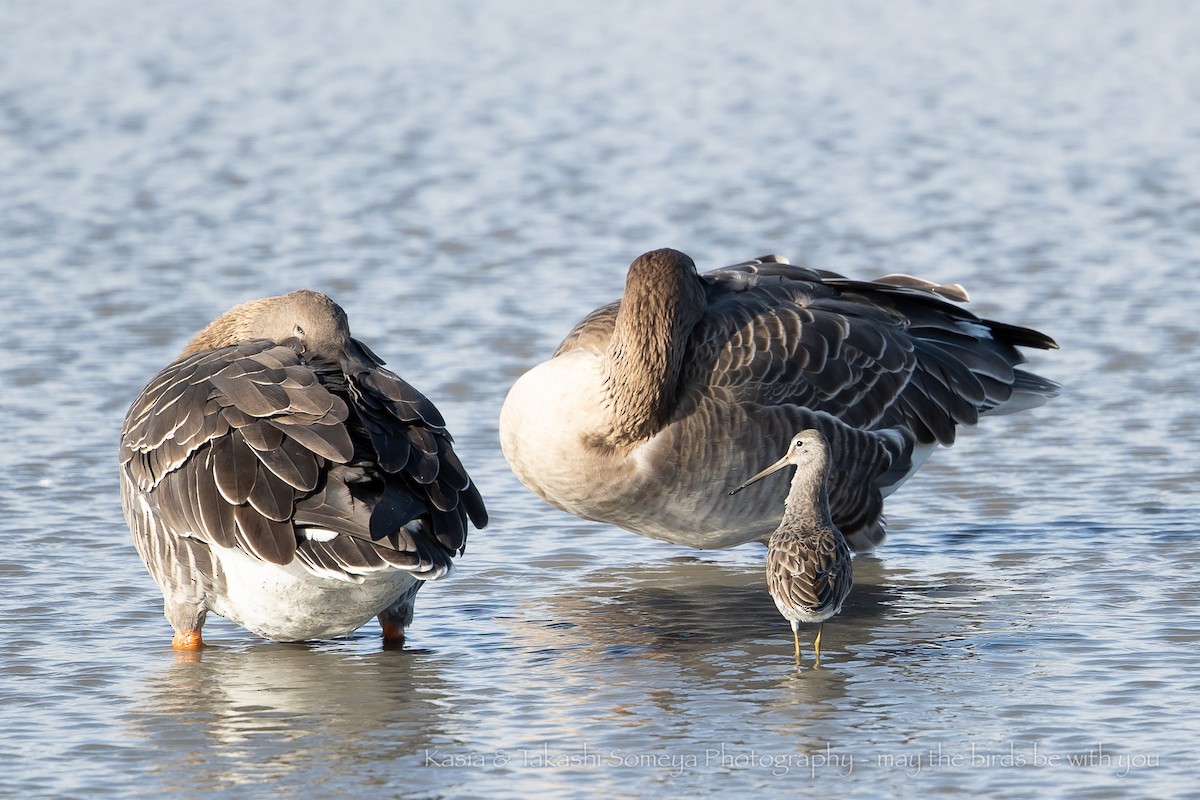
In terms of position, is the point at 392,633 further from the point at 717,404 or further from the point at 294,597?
the point at 717,404

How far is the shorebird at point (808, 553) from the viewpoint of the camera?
6.46 m

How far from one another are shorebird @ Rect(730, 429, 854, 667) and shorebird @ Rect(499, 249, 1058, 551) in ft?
1.62

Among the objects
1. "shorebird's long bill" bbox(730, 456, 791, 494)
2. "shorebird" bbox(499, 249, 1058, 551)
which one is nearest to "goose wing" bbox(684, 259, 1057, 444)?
"shorebird" bbox(499, 249, 1058, 551)

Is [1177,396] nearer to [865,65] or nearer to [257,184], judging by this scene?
[257,184]

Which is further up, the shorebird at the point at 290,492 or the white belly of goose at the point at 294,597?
the shorebird at the point at 290,492

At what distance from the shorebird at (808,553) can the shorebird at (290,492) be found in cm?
112

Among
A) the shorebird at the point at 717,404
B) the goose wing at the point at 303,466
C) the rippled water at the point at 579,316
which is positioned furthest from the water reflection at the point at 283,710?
the shorebird at the point at 717,404

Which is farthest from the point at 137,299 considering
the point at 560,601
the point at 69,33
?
the point at 69,33

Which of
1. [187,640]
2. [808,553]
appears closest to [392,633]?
[187,640]

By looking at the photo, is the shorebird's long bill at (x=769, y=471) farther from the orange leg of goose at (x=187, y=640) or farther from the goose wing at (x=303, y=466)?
the orange leg of goose at (x=187, y=640)

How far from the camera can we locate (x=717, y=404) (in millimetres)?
7680

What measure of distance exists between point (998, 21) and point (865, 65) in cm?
450

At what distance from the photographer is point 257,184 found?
16.3 meters

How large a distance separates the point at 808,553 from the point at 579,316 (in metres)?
5.61
